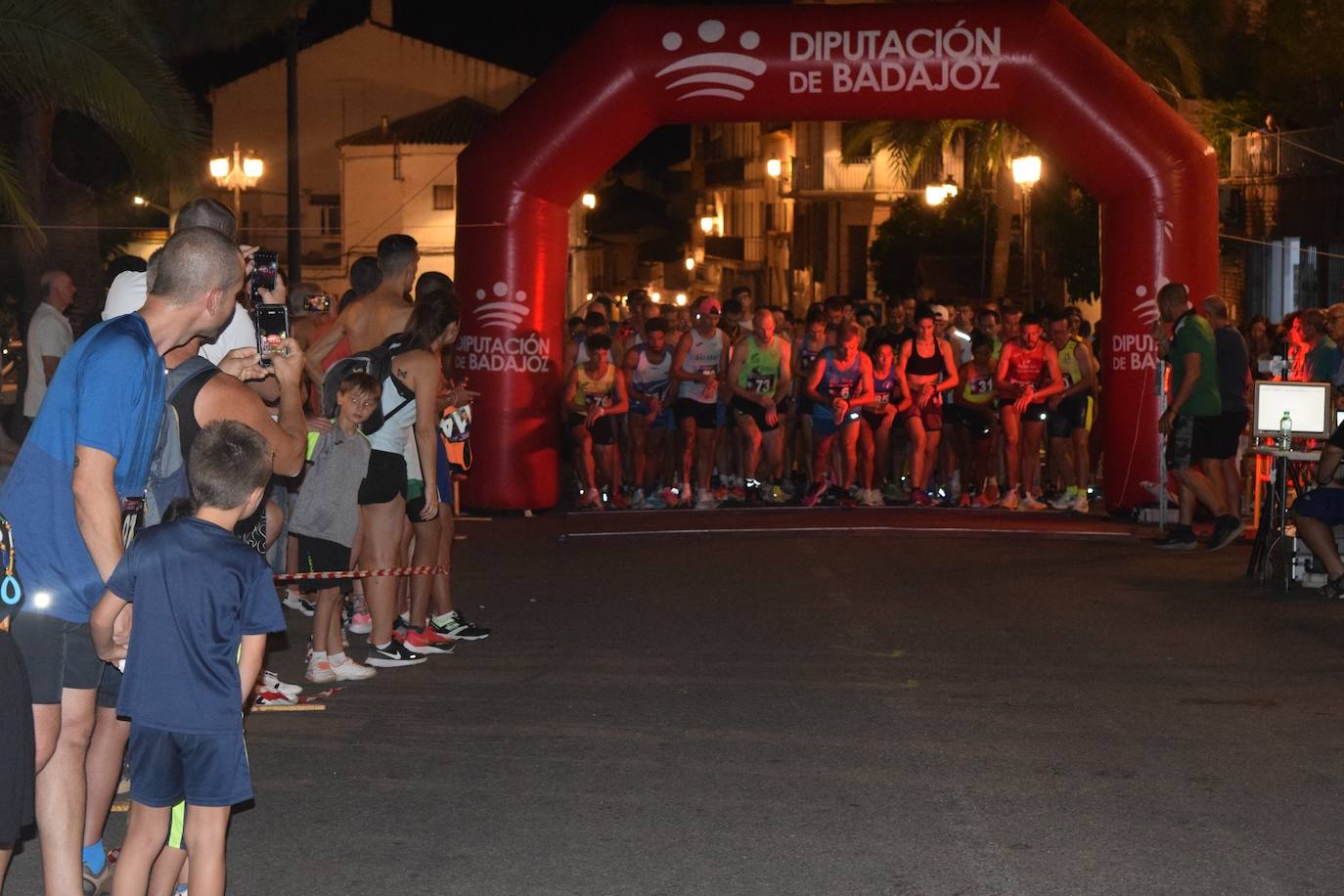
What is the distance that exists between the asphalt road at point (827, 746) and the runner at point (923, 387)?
4.61 m

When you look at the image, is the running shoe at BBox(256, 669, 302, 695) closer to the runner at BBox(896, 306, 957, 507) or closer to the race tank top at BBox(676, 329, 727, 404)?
the race tank top at BBox(676, 329, 727, 404)

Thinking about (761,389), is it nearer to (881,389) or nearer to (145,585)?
(881,389)

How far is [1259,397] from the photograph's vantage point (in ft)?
37.8

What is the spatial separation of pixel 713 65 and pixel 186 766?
11.0 m

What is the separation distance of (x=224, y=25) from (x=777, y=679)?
63.6ft

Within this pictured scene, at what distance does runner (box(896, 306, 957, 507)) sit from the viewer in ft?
52.8

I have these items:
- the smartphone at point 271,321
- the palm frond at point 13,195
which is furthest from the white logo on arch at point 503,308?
the smartphone at point 271,321

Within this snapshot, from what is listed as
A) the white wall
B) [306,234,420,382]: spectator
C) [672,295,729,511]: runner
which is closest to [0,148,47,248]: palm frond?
[306,234,420,382]: spectator

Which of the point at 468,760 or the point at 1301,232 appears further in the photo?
the point at 1301,232

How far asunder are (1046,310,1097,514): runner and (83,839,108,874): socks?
1156 centimetres

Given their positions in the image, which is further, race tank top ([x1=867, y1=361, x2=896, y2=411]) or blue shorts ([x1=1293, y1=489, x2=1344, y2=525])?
race tank top ([x1=867, y1=361, x2=896, y2=411])

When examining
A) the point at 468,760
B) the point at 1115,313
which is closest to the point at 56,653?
the point at 468,760

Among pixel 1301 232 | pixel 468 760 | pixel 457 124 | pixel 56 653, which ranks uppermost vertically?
pixel 457 124

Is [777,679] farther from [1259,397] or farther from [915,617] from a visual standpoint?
[1259,397]
